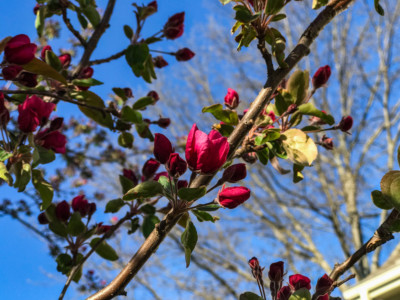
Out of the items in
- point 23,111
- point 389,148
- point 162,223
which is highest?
point 389,148

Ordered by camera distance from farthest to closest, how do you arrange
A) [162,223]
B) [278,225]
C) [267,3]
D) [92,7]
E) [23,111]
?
[278,225] → [92,7] → [23,111] → [267,3] → [162,223]

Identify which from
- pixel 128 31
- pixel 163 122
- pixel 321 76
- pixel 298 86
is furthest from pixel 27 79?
pixel 321 76

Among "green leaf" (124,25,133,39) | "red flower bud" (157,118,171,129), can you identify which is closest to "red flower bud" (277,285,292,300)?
"red flower bud" (157,118,171,129)

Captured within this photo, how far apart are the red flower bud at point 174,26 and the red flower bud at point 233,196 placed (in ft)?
3.00

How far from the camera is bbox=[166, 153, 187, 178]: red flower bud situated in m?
0.69

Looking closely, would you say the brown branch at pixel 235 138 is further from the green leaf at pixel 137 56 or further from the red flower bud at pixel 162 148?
the green leaf at pixel 137 56

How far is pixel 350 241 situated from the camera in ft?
20.8

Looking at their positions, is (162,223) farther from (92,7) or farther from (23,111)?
(92,7)

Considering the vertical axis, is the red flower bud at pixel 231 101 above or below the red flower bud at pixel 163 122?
below

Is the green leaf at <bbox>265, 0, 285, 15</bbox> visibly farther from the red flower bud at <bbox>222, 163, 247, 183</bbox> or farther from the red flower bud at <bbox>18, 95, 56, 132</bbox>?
the red flower bud at <bbox>18, 95, 56, 132</bbox>

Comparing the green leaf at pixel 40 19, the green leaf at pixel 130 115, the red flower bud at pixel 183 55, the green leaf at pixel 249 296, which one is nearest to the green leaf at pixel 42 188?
the green leaf at pixel 130 115

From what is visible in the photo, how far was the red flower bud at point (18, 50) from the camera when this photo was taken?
82 cm

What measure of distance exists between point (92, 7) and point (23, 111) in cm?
60

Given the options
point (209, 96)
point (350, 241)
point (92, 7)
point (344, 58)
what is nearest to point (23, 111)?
point (92, 7)
